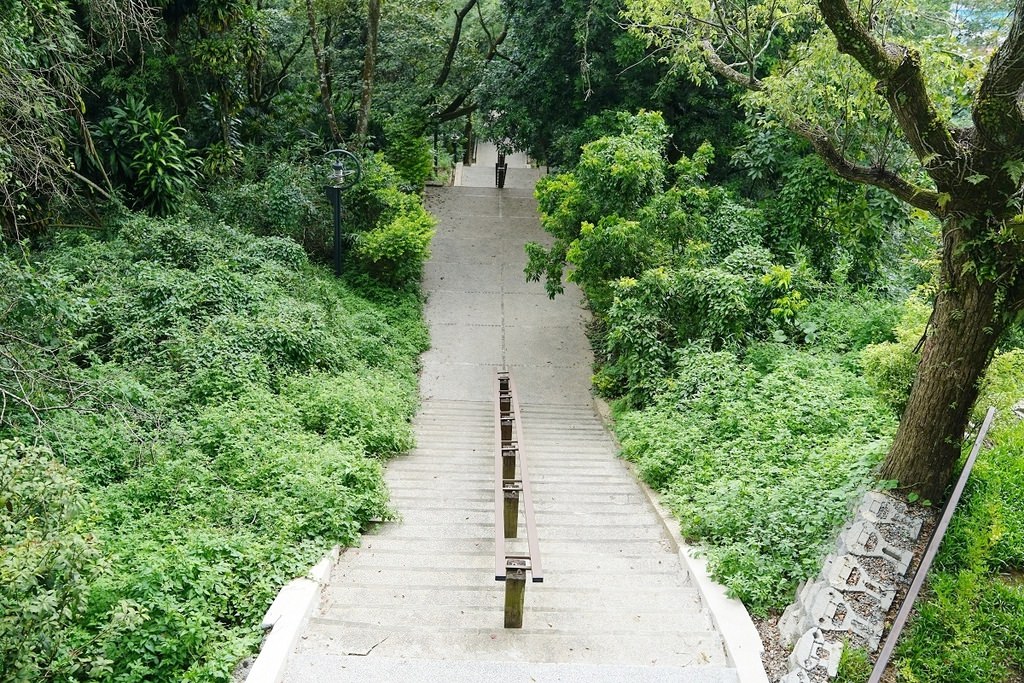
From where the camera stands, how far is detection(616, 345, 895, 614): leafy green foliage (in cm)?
580

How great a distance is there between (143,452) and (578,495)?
4137 millimetres

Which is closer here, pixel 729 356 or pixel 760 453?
pixel 760 453

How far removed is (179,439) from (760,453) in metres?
5.51

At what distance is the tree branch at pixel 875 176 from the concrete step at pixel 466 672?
331 centimetres

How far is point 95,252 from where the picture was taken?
1053cm

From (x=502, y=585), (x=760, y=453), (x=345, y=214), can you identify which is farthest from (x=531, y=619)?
(x=345, y=214)

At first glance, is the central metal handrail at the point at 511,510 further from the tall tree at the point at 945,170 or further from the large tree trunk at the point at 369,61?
the large tree trunk at the point at 369,61

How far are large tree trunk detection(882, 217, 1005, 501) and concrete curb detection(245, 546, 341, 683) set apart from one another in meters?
4.32

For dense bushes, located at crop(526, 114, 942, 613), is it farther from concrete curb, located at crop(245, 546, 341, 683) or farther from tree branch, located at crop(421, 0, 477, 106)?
tree branch, located at crop(421, 0, 477, 106)

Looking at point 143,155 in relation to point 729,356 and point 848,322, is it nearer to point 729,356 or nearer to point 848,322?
point 729,356

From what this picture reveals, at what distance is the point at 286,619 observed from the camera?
4953mm

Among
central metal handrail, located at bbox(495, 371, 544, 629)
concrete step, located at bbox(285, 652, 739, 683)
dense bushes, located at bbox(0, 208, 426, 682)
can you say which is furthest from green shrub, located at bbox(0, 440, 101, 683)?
central metal handrail, located at bbox(495, 371, 544, 629)

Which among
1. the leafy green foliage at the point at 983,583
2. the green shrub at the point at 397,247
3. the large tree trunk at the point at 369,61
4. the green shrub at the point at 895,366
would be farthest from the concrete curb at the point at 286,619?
the large tree trunk at the point at 369,61

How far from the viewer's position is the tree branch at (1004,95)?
464cm
